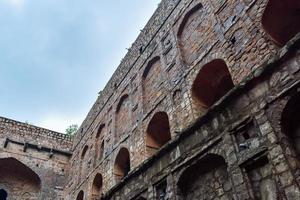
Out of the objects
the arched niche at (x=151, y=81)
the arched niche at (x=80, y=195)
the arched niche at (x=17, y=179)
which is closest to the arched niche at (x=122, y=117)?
the arched niche at (x=151, y=81)

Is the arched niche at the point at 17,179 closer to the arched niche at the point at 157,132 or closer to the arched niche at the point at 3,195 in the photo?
the arched niche at the point at 3,195

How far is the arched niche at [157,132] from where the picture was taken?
687 centimetres

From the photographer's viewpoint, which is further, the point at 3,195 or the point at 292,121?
the point at 3,195

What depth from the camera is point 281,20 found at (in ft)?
14.9

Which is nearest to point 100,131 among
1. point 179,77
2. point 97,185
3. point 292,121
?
point 97,185

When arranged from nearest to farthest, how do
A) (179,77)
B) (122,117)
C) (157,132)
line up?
(179,77) → (157,132) → (122,117)

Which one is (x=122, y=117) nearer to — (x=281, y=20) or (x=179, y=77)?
(x=179, y=77)

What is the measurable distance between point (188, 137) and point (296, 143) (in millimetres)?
1886

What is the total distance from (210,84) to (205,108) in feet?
1.64

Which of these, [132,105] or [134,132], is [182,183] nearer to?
[134,132]

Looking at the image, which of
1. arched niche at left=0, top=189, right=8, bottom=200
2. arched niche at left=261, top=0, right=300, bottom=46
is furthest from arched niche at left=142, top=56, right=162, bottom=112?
arched niche at left=0, top=189, right=8, bottom=200

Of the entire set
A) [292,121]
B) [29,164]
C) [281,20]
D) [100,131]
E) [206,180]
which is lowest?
[206,180]

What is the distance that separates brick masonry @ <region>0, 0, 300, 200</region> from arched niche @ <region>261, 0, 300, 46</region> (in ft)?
0.05

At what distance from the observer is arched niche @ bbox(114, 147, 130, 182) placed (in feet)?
26.6
